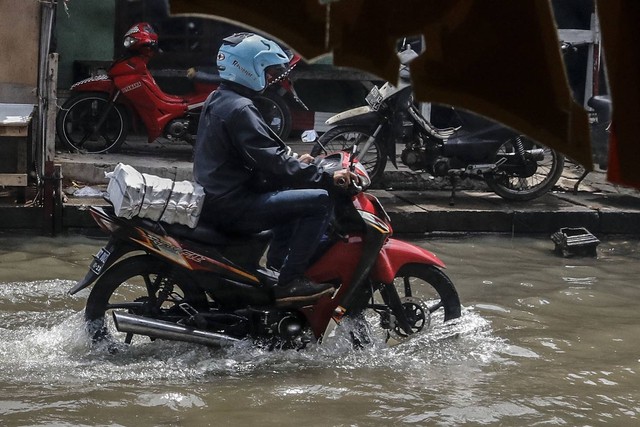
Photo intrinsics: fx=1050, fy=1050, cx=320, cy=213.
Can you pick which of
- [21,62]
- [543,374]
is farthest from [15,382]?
[21,62]

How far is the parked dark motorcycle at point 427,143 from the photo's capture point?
9.55m

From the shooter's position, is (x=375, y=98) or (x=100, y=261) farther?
(x=375, y=98)

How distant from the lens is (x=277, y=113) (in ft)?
35.1

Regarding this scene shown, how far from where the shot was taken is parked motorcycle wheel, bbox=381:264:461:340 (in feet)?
20.9

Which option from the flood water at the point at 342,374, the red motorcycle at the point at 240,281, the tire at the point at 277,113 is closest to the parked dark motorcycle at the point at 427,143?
the tire at the point at 277,113

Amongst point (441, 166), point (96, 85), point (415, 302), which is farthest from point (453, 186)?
point (415, 302)

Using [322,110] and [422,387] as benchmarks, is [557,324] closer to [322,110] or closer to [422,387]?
[422,387]

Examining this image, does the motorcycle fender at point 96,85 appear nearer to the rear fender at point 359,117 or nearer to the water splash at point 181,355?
the rear fender at point 359,117

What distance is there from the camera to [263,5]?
279 cm

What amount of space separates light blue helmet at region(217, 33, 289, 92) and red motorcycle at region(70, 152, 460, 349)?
2.15ft

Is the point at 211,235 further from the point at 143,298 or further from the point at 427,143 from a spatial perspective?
the point at 427,143

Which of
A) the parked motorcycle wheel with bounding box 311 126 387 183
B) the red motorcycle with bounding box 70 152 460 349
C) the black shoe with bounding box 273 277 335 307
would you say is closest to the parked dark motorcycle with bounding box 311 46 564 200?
the parked motorcycle wheel with bounding box 311 126 387 183

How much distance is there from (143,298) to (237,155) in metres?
0.99

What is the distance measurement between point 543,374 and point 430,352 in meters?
0.68
